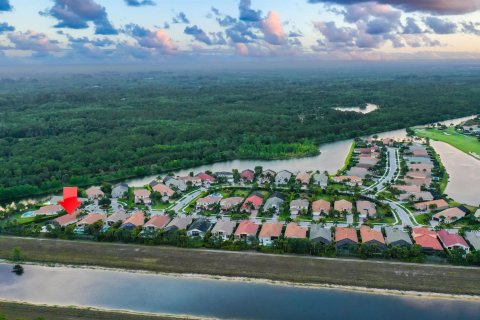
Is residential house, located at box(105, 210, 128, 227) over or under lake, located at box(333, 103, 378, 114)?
under

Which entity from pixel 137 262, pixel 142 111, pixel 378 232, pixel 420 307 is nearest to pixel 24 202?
pixel 137 262

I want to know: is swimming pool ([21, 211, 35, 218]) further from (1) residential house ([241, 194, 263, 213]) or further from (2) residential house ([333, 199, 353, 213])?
(2) residential house ([333, 199, 353, 213])

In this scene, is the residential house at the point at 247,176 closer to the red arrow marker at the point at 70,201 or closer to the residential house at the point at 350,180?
the residential house at the point at 350,180

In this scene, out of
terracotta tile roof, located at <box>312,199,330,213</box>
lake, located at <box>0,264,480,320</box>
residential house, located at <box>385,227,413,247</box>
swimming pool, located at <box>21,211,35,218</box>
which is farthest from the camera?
swimming pool, located at <box>21,211,35,218</box>

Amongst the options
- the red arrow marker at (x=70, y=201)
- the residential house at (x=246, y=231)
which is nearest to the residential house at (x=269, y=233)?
the residential house at (x=246, y=231)

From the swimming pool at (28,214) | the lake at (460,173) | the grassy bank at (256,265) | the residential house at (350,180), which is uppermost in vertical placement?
the residential house at (350,180)

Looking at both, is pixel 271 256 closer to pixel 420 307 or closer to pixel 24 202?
pixel 420 307

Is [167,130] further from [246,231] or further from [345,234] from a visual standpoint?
[345,234]

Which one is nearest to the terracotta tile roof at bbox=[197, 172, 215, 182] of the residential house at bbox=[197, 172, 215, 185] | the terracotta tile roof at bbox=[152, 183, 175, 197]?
the residential house at bbox=[197, 172, 215, 185]
